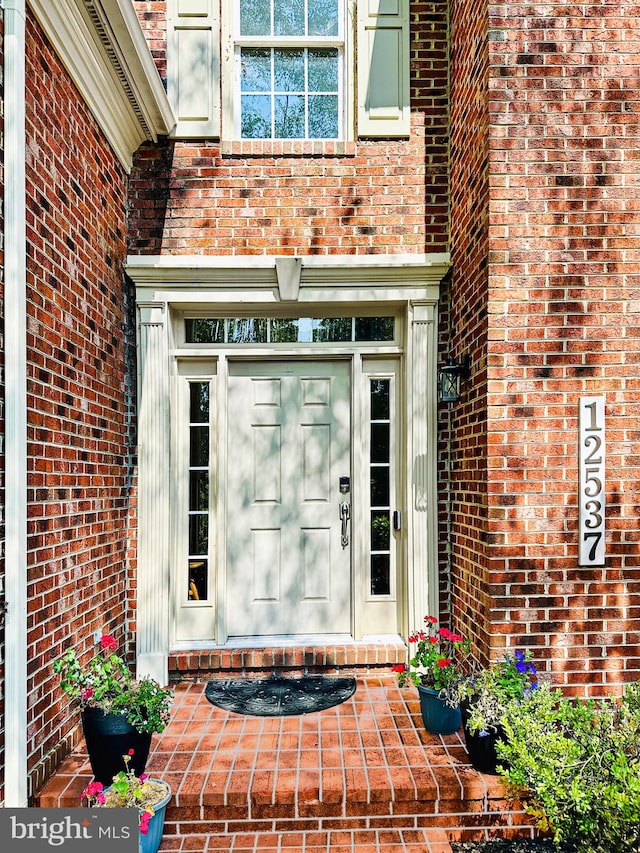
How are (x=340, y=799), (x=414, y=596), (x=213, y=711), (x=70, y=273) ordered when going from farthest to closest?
(x=414, y=596) → (x=213, y=711) → (x=70, y=273) → (x=340, y=799)

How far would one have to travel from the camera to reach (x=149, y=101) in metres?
3.56

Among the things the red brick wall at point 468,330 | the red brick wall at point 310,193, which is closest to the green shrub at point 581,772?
the red brick wall at point 468,330

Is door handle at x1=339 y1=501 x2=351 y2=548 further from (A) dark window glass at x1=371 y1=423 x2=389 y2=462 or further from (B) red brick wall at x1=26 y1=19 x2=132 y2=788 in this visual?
(B) red brick wall at x1=26 y1=19 x2=132 y2=788

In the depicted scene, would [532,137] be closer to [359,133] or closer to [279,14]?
[359,133]

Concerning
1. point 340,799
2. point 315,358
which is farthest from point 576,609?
point 315,358

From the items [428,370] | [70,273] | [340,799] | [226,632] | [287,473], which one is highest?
[70,273]

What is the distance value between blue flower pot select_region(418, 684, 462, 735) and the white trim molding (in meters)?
3.55

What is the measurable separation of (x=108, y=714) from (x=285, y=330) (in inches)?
97.8

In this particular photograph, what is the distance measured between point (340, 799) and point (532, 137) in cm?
330

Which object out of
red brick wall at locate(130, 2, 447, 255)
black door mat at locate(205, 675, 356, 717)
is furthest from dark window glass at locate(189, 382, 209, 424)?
black door mat at locate(205, 675, 356, 717)

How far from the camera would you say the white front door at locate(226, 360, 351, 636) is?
4.07 metres

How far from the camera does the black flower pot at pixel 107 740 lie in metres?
2.64

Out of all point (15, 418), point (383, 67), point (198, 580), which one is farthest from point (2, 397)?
point (383, 67)

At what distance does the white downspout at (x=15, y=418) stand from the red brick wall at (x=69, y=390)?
4.9 inches
